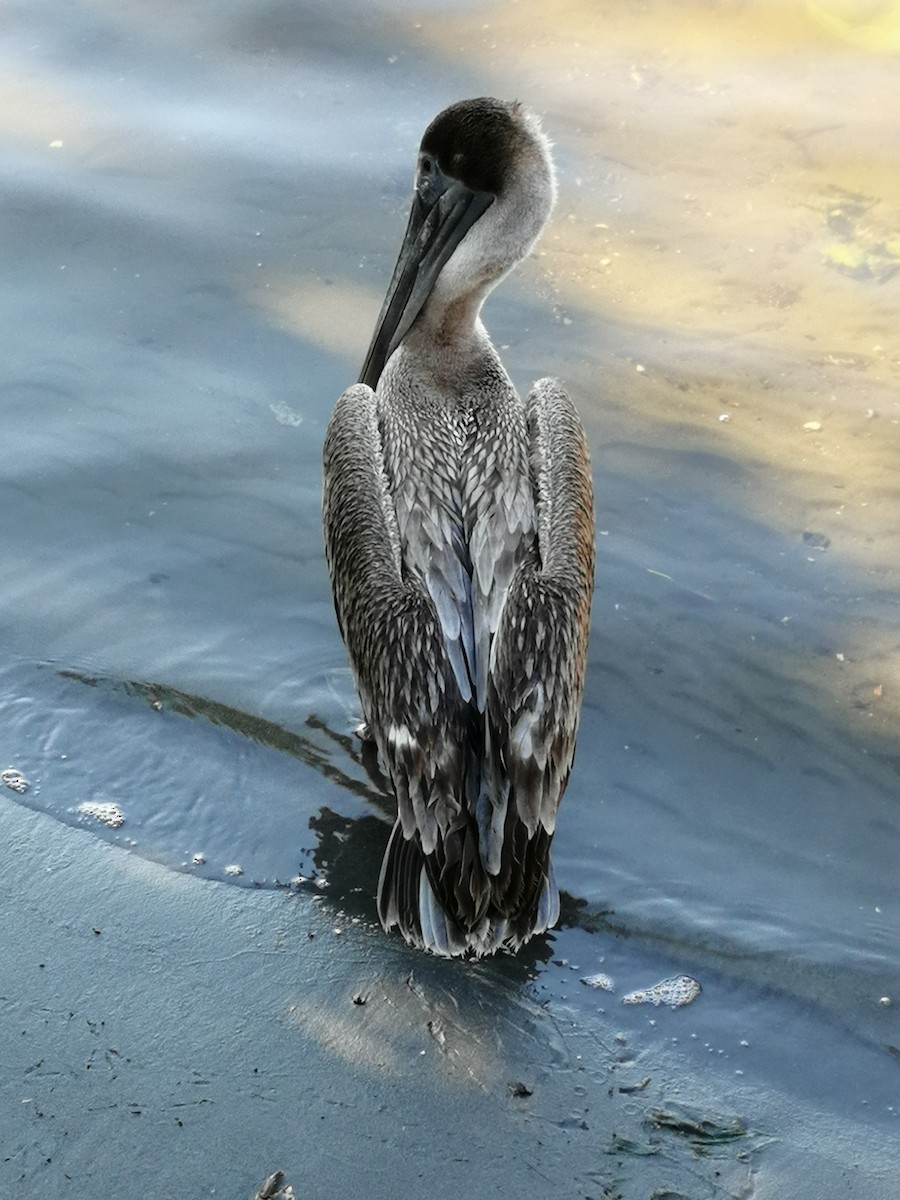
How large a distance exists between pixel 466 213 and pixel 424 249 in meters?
0.17

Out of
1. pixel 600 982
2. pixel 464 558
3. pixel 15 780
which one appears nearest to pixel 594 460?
pixel 464 558

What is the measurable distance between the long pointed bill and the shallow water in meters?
0.73

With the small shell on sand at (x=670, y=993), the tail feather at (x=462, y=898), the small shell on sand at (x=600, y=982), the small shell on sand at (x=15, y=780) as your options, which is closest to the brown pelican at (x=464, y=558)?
the tail feather at (x=462, y=898)

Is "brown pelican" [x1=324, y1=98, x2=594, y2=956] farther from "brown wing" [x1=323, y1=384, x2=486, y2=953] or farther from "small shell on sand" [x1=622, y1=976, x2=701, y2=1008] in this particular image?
"small shell on sand" [x1=622, y1=976, x2=701, y2=1008]

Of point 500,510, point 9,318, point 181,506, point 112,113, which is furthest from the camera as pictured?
point 112,113

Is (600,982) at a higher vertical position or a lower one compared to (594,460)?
lower

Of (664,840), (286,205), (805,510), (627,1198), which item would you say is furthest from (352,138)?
(627,1198)

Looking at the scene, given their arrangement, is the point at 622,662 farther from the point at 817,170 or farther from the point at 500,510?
the point at 817,170

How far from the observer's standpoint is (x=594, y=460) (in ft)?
17.5

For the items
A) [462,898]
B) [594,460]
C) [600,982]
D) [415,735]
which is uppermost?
[594,460]

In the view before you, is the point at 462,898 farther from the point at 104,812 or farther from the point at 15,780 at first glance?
the point at 15,780

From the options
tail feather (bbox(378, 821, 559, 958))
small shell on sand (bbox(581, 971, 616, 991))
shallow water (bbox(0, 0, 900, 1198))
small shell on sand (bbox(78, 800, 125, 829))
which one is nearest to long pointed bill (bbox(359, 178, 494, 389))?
shallow water (bbox(0, 0, 900, 1198))

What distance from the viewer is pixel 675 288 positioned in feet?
19.8

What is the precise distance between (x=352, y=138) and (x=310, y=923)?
413 cm
